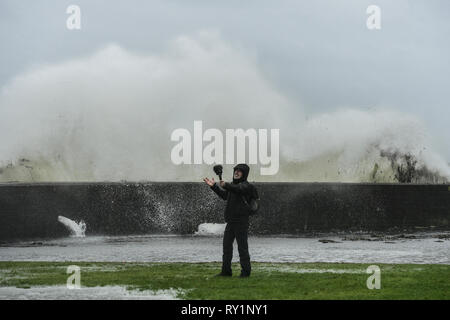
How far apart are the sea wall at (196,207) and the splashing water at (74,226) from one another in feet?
0.35

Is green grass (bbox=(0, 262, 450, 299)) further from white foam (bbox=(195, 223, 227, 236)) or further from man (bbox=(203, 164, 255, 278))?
white foam (bbox=(195, 223, 227, 236))

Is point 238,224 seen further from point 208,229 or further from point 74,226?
point 208,229

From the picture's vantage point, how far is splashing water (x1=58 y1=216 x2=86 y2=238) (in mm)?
20344

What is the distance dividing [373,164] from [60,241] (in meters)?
13.2

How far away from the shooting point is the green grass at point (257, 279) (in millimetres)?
9812

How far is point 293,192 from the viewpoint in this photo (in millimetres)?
22641

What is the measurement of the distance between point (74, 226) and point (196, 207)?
3.22 m

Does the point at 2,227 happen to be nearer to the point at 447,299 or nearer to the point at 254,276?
the point at 254,276

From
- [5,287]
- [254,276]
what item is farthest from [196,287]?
[5,287]

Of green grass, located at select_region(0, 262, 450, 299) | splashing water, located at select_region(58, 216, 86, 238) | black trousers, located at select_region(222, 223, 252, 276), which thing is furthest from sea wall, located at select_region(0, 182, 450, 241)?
black trousers, located at select_region(222, 223, 252, 276)

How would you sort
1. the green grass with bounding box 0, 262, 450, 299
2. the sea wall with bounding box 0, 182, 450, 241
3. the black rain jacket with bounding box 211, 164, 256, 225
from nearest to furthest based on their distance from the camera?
the green grass with bounding box 0, 262, 450, 299, the black rain jacket with bounding box 211, 164, 256, 225, the sea wall with bounding box 0, 182, 450, 241

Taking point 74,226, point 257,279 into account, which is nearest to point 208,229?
point 74,226

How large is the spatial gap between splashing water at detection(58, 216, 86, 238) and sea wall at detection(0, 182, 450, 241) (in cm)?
11

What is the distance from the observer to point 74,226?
2045 centimetres
